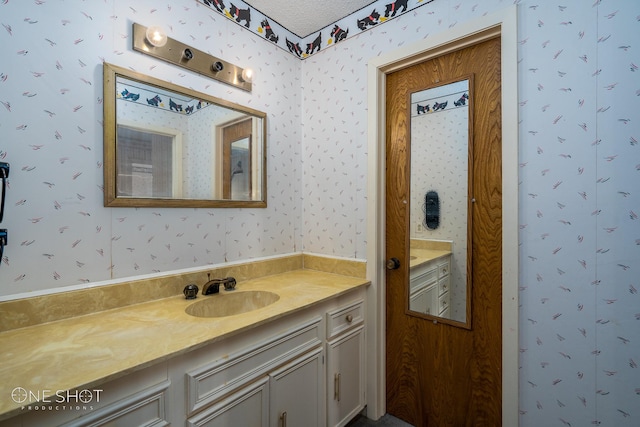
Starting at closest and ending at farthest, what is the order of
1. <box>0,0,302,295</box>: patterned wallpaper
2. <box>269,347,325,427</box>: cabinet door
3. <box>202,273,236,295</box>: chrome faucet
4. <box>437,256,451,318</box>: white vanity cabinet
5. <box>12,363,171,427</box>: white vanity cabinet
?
<box>12,363,171,427</box>: white vanity cabinet, <box>0,0,302,295</box>: patterned wallpaper, <box>269,347,325,427</box>: cabinet door, <box>202,273,236,295</box>: chrome faucet, <box>437,256,451,318</box>: white vanity cabinet

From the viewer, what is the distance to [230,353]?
110 cm

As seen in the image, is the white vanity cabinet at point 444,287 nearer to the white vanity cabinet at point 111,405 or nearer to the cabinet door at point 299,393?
the cabinet door at point 299,393

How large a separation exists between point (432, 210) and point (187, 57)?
155cm

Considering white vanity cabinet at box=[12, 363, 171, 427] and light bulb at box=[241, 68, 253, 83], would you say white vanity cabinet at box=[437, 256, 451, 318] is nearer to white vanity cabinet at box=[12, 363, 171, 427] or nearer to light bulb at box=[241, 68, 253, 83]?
white vanity cabinet at box=[12, 363, 171, 427]

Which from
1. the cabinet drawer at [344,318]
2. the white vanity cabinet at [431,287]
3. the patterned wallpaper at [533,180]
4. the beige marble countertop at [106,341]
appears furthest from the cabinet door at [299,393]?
the patterned wallpaper at [533,180]

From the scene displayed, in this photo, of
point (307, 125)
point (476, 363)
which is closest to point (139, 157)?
point (307, 125)

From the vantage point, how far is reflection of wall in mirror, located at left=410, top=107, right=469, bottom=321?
1572 mm

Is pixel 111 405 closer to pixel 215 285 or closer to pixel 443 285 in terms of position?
pixel 215 285

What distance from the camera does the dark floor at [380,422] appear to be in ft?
5.76

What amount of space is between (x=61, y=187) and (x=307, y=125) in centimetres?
148

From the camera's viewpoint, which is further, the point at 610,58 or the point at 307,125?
the point at 307,125

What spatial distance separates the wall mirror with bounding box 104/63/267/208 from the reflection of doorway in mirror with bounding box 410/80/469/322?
3.16 feet

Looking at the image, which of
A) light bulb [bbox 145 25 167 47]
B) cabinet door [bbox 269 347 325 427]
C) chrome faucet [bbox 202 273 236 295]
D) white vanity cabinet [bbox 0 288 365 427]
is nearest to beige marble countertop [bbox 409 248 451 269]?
white vanity cabinet [bbox 0 288 365 427]

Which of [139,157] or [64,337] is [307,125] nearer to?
[139,157]
